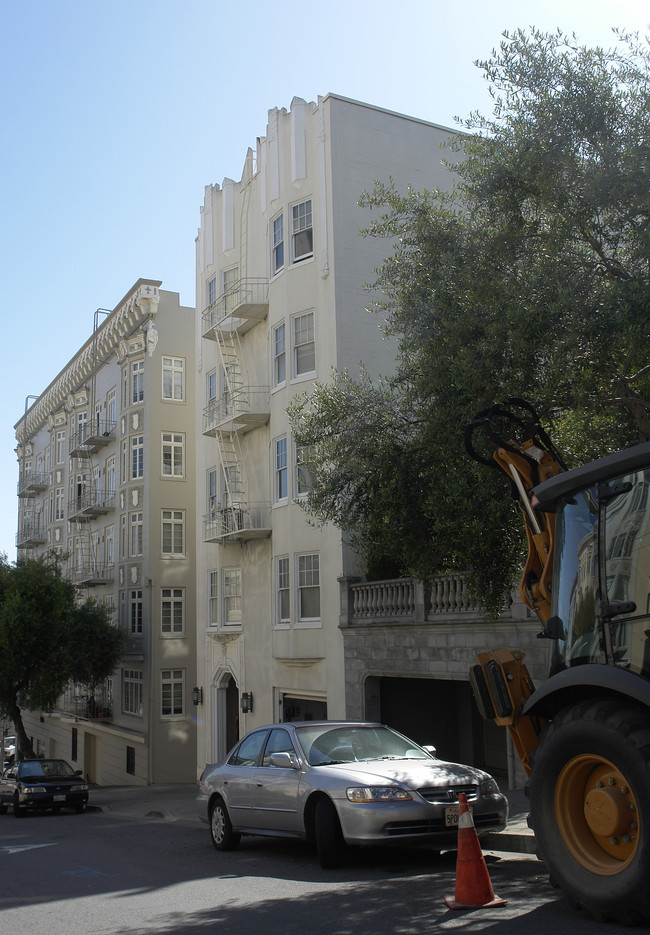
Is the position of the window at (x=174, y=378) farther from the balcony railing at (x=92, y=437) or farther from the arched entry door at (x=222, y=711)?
the arched entry door at (x=222, y=711)

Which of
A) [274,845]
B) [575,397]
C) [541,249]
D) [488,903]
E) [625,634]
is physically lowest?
[274,845]

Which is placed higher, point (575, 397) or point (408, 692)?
point (575, 397)

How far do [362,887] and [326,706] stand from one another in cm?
1509

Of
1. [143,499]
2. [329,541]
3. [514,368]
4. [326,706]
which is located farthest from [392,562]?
[143,499]

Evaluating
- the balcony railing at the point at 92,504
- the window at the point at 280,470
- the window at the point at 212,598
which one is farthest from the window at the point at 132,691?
the window at the point at 280,470

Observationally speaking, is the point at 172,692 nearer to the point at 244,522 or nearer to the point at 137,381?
the point at 244,522

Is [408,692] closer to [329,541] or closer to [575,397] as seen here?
[329,541]

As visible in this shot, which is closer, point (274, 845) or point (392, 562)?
point (274, 845)

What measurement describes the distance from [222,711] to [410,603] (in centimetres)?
1213

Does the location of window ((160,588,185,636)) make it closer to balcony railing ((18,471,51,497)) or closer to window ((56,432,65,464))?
window ((56,432,65,464))

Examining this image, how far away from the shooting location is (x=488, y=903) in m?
6.39

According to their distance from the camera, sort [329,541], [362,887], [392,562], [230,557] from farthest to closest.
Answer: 1. [230,557]
2. [329,541]
3. [392,562]
4. [362,887]

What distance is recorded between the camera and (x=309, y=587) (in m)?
22.5

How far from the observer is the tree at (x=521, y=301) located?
10.2 m
